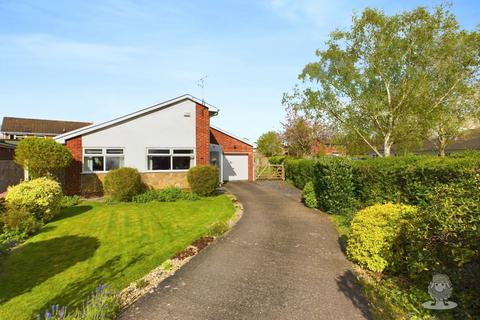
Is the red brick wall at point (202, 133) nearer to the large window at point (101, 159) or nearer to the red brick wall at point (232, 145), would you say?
the large window at point (101, 159)

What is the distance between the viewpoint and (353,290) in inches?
203

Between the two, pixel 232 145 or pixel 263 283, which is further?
pixel 232 145

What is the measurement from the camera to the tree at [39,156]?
43.8 feet

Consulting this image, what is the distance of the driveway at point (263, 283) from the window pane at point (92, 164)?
11.6 m

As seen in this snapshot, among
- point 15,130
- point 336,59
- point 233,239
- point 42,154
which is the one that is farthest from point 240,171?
point 15,130

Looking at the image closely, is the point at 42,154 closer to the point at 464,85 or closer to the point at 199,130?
the point at 199,130

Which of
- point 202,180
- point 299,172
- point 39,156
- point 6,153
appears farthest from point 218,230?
point 6,153

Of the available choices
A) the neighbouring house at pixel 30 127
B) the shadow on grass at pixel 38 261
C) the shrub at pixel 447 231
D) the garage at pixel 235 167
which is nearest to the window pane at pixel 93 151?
the shadow on grass at pixel 38 261

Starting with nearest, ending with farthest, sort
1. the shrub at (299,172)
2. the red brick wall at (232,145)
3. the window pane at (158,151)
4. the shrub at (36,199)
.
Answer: the shrub at (36,199)
the window pane at (158,151)
the shrub at (299,172)
the red brick wall at (232,145)

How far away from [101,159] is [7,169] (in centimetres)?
681

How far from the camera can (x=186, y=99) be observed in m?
18.0

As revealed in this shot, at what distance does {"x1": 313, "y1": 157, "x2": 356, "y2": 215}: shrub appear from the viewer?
11.0m

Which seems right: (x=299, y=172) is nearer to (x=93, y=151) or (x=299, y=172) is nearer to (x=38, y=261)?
(x=93, y=151)

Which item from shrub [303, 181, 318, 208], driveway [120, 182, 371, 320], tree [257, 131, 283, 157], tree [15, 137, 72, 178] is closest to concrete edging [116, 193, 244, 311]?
driveway [120, 182, 371, 320]
